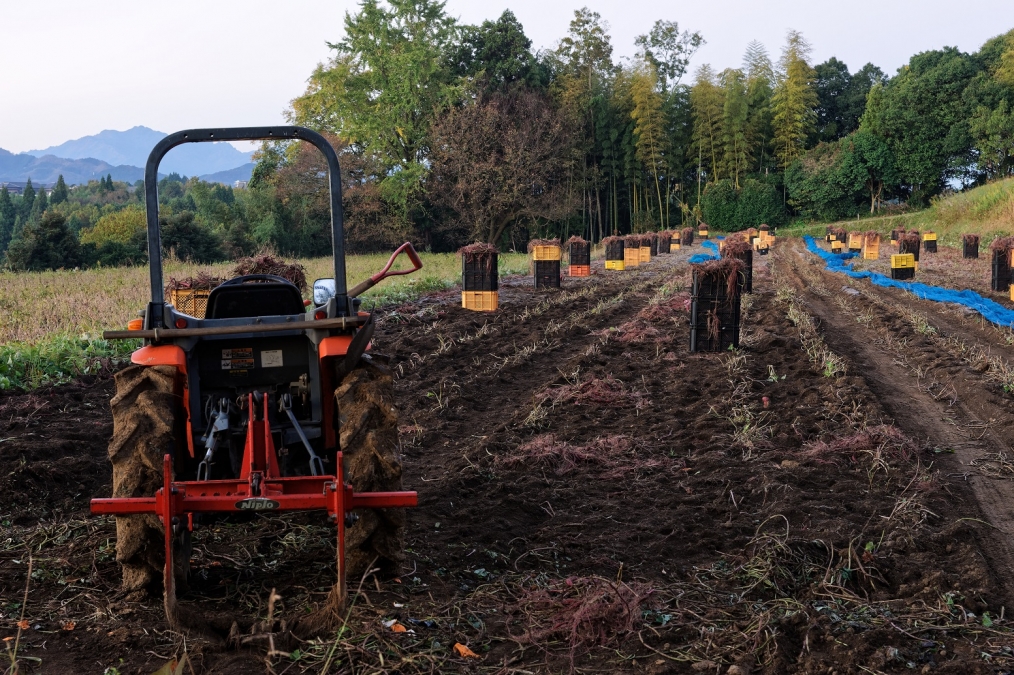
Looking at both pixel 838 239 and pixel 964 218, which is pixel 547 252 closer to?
pixel 838 239

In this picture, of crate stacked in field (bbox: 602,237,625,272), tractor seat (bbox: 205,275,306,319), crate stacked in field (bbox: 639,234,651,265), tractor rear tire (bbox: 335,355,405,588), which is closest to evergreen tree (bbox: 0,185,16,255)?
crate stacked in field (bbox: 639,234,651,265)

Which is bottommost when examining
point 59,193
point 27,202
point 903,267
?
point 903,267

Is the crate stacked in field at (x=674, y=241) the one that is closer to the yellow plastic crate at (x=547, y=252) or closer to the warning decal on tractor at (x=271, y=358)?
the yellow plastic crate at (x=547, y=252)

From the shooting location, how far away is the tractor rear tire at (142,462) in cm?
348

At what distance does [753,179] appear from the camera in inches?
1858

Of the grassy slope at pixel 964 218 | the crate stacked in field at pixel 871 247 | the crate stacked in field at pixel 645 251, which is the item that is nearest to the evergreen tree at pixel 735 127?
the grassy slope at pixel 964 218

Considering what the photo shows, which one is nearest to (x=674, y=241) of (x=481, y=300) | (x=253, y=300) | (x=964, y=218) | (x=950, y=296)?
(x=964, y=218)

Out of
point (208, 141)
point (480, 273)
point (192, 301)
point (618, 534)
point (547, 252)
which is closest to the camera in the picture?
point (208, 141)

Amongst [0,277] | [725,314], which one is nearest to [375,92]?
[0,277]

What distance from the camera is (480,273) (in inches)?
541

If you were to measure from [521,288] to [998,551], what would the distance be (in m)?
14.2

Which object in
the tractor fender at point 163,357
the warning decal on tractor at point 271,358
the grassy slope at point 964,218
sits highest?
the grassy slope at point 964,218

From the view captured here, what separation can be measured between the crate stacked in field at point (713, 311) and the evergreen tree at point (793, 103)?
133ft

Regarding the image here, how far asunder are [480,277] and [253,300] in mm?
9610
